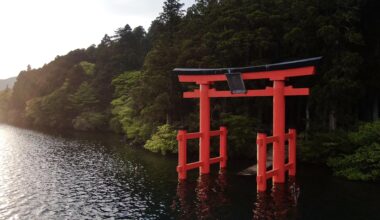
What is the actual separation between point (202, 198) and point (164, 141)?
50.4 feet

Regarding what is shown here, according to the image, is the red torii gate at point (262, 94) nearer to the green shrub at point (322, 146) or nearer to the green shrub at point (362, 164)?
the green shrub at point (362, 164)

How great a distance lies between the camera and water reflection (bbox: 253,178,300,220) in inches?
596

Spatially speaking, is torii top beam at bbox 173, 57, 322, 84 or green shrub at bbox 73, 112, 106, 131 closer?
torii top beam at bbox 173, 57, 322, 84

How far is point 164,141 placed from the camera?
32.8 metres

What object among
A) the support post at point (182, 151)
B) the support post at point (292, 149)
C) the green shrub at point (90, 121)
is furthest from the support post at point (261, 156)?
the green shrub at point (90, 121)

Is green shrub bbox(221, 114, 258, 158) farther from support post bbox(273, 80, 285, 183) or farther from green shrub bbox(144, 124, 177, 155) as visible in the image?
support post bbox(273, 80, 285, 183)

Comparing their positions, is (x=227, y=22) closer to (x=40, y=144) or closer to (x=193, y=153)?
(x=193, y=153)

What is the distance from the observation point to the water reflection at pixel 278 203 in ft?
49.7

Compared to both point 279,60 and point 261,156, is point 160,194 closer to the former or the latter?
point 261,156

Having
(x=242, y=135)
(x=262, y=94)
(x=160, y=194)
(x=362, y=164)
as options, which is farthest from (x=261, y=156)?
(x=242, y=135)

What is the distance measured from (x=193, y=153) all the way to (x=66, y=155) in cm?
1248

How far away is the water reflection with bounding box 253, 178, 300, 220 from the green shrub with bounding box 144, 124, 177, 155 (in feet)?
47.3

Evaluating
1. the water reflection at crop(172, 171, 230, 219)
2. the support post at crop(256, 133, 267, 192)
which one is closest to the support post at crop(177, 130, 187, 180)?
the water reflection at crop(172, 171, 230, 219)

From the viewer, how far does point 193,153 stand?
32.0 meters
